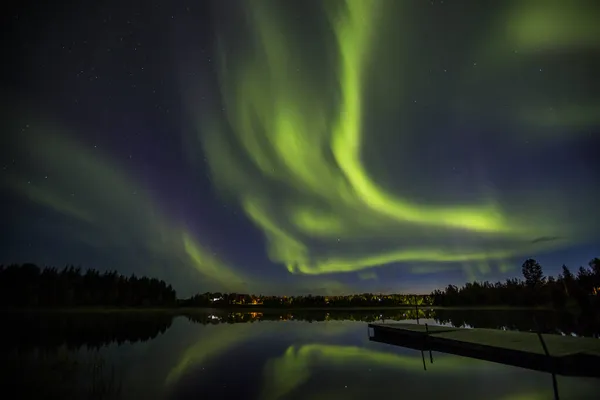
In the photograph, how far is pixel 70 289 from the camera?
149875mm

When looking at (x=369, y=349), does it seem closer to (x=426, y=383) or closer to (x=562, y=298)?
(x=426, y=383)

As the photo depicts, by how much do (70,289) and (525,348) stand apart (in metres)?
161

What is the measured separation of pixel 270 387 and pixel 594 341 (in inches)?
750

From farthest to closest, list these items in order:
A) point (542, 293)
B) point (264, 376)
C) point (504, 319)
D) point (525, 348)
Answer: point (542, 293)
point (504, 319)
point (525, 348)
point (264, 376)

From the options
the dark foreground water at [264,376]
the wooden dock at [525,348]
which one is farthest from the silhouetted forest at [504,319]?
the dark foreground water at [264,376]

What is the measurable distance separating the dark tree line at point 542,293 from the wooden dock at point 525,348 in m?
72.6

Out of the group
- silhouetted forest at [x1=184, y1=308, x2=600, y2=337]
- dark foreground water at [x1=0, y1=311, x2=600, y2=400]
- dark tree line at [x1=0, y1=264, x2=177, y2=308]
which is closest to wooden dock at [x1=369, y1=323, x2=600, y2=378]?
dark foreground water at [x1=0, y1=311, x2=600, y2=400]

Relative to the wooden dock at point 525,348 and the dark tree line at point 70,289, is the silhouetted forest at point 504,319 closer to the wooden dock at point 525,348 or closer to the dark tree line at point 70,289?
the wooden dock at point 525,348

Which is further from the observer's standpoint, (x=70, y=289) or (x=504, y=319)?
(x=70, y=289)

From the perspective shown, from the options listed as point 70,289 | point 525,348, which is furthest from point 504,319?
point 70,289

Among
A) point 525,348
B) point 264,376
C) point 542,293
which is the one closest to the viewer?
point 264,376

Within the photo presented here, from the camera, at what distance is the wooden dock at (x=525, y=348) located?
20266mm

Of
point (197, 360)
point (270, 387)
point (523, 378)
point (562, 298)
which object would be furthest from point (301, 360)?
point (562, 298)

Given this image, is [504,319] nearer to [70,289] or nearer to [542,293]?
[542,293]
